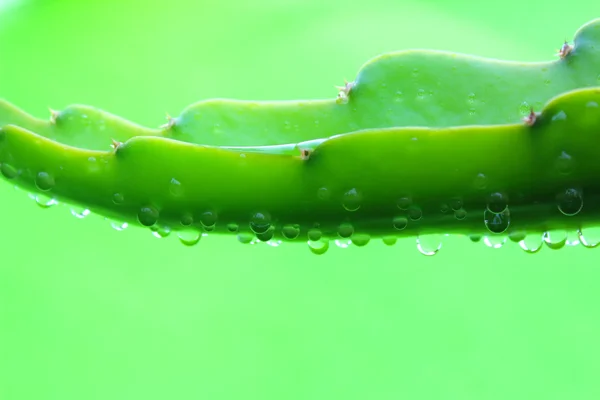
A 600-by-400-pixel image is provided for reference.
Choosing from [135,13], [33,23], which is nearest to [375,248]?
[135,13]

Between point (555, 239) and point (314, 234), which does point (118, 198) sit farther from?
point (555, 239)

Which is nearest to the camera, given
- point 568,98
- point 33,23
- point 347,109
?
point 568,98

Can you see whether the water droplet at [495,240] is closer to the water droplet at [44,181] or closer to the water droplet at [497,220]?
the water droplet at [497,220]

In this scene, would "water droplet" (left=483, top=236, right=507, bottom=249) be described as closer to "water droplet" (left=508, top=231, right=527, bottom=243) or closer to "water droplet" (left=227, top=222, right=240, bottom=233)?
"water droplet" (left=508, top=231, right=527, bottom=243)

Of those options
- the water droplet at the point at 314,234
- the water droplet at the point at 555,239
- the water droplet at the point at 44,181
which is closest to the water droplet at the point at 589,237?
the water droplet at the point at 555,239

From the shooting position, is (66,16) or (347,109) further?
(66,16)

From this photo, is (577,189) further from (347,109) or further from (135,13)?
(135,13)

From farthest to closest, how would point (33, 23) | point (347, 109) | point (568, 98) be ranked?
point (33, 23), point (347, 109), point (568, 98)
